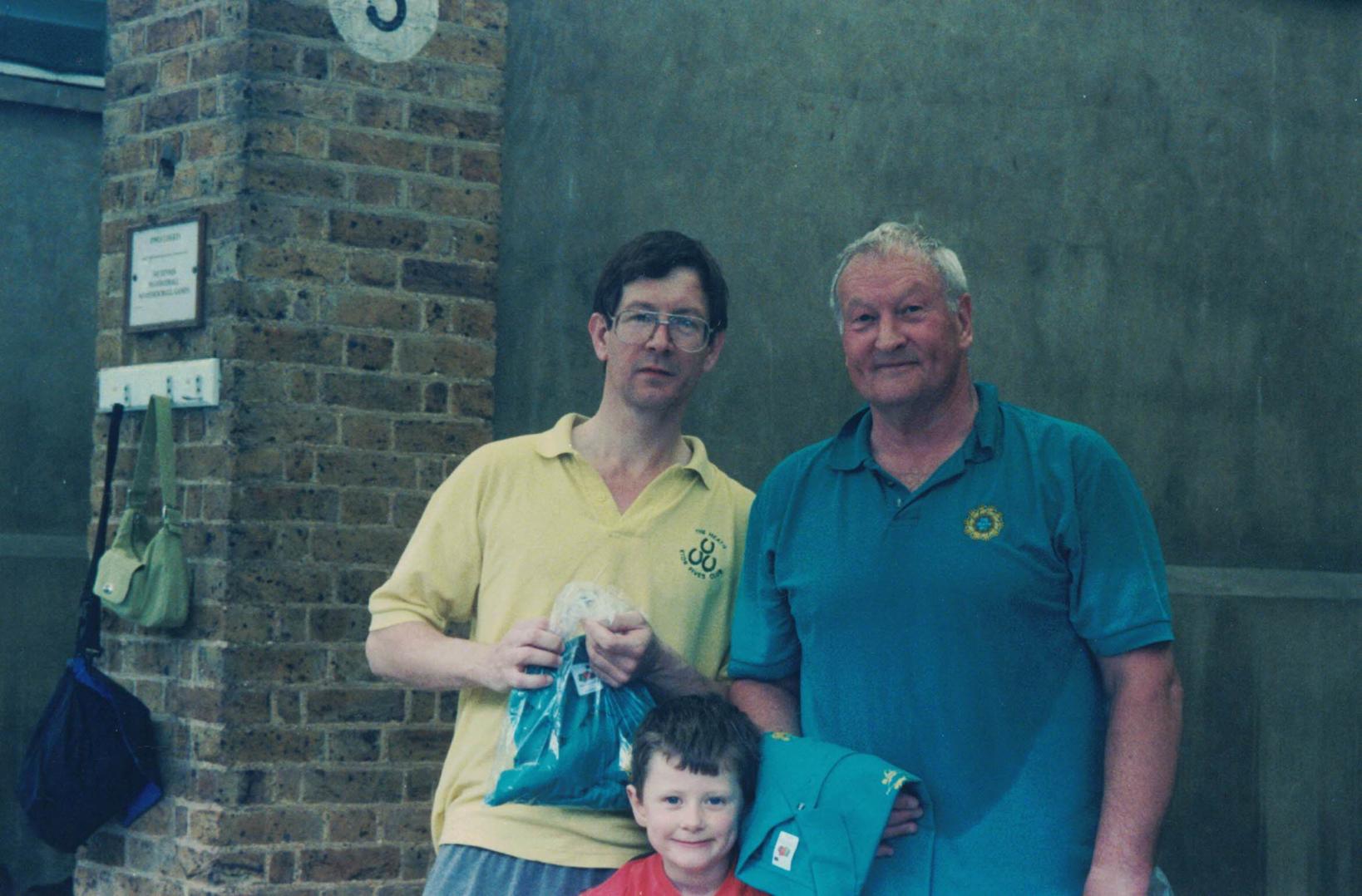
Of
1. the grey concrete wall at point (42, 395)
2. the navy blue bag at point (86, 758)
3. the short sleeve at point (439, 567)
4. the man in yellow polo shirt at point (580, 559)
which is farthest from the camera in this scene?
the grey concrete wall at point (42, 395)

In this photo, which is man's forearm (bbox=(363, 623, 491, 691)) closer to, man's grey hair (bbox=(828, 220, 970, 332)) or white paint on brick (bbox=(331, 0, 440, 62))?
man's grey hair (bbox=(828, 220, 970, 332))

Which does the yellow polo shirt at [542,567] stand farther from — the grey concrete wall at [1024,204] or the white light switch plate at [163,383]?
the grey concrete wall at [1024,204]

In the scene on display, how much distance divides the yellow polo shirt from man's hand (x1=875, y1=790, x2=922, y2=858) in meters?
0.54

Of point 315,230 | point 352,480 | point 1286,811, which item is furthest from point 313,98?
point 1286,811

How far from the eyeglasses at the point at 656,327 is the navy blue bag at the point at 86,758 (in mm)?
2176

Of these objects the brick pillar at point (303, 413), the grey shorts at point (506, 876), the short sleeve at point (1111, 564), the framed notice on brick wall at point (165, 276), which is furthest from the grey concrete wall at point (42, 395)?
the short sleeve at point (1111, 564)

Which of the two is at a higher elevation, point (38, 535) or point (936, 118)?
point (936, 118)

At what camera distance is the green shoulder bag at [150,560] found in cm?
481

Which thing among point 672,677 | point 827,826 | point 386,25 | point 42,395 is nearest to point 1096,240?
point 386,25

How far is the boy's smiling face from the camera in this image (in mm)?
3197

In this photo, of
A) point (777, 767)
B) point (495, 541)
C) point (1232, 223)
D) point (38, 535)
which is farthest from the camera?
point (38, 535)

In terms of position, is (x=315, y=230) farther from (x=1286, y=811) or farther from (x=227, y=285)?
(x=1286, y=811)

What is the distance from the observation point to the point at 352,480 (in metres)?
4.94

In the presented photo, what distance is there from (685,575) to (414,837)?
1877mm
